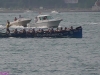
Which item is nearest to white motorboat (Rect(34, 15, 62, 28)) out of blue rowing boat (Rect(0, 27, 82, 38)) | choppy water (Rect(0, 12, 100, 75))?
choppy water (Rect(0, 12, 100, 75))

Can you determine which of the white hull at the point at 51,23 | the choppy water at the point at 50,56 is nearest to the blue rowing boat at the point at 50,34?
the choppy water at the point at 50,56

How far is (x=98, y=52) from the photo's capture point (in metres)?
66.1

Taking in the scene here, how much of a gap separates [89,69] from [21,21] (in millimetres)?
56495

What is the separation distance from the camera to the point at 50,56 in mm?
63188

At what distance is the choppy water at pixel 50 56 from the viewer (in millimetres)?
54844

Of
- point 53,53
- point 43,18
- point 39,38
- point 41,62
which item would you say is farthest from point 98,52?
point 43,18

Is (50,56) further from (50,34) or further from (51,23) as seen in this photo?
(51,23)

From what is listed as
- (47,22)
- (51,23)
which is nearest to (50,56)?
(51,23)

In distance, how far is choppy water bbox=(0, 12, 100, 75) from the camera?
54.8m

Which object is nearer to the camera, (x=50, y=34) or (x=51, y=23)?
(x=50, y=34)

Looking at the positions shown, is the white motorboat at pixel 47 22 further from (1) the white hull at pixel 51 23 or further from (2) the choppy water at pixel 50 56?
(2) the choppy water at pixel 50 56

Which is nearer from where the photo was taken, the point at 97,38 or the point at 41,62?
the point at 41,62

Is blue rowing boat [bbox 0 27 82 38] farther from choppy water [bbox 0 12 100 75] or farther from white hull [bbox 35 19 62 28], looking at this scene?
white hull [bbox 35 19 62 28]

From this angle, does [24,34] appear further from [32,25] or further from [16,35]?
[32,25]
